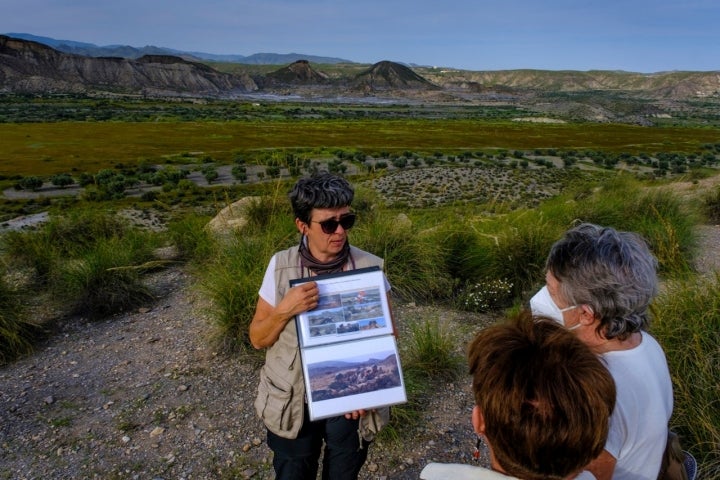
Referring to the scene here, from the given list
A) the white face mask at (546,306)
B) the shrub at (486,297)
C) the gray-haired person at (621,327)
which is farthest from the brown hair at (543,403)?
the shrub at (486,297)

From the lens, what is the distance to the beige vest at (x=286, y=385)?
2188 millimetres

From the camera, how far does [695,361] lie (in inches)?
116

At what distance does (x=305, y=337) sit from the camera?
1.99m

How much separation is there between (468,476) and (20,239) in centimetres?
789

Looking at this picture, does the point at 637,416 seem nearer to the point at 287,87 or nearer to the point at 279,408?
the point at 279,408

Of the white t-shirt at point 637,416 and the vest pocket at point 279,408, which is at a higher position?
the white t-shirt at point 637,416

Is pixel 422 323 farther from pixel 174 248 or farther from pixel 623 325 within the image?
pixel 174 248

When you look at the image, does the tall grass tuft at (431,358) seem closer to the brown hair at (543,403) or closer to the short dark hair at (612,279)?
the short dark hair at (612,279)

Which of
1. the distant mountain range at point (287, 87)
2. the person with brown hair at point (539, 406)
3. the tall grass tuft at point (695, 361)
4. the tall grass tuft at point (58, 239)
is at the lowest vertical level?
the distant mountain range at point (287, 87)

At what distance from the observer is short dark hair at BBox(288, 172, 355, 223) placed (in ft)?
7.42

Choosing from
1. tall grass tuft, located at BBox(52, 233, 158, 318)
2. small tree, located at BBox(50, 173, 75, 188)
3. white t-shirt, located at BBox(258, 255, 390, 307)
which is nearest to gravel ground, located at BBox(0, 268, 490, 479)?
tall grass tuft, located at BBox(52, 233, 158, 318)

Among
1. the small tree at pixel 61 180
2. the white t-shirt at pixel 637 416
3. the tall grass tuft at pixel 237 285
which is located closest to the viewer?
the white t-shirt at pixel 637 416

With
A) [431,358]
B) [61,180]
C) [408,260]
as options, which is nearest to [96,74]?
[61,180]

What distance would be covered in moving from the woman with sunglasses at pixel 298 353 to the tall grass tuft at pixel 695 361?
5.91 ft
